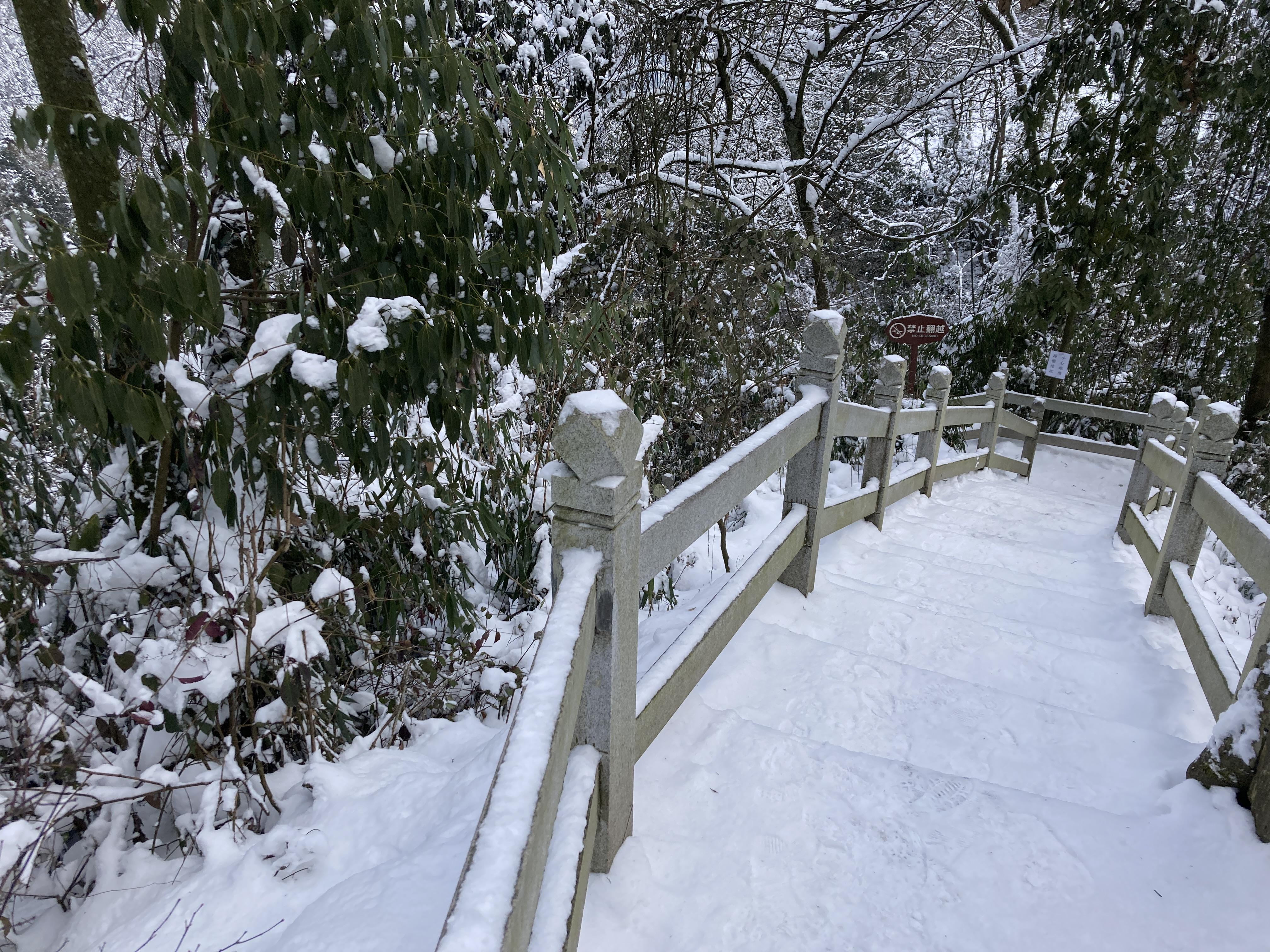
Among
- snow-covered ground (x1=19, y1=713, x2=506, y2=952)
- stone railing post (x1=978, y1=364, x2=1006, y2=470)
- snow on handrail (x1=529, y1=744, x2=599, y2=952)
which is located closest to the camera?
snow on handrail (x1=529, y1=744, x2=599, y2=952)

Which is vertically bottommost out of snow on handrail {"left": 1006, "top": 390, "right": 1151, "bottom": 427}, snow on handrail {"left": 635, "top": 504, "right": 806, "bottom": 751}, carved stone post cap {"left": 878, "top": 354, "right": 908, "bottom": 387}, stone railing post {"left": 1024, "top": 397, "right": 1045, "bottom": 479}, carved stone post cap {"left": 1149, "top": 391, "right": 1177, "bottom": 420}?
stone railing post {"left": 1024, "top": 397, "right": 1045, "bottom": 479}

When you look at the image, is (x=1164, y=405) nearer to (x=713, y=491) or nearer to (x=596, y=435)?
(x=713, y=491)

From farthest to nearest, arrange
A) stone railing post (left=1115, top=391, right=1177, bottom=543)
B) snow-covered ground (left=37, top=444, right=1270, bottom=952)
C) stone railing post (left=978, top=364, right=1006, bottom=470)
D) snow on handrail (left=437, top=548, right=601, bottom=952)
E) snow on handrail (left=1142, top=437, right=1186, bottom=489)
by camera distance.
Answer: stone railing post (left=978, top=364, right=1006, bottom=470)
stone railing post (left=1115, top=391, right=1177, bottom=543)
snow on handrail (left=1142, top=437, right=1186, bottom=489)
snow-covered ground (left=37, top=444, right=1270, bottom=952)
snow on handrail (left=437, top=548, right=601, bottom=952)

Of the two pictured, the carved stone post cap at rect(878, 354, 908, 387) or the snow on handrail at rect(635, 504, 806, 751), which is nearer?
the snow on handrail at rect(635, 504, 806, 751)

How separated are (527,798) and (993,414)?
8.21 m

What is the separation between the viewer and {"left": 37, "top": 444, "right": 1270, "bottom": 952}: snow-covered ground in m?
1.58

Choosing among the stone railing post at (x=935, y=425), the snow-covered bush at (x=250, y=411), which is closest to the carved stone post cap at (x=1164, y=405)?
the stone railing post at (x=935, y=425)

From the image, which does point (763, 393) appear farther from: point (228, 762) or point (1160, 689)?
point (228, 762)

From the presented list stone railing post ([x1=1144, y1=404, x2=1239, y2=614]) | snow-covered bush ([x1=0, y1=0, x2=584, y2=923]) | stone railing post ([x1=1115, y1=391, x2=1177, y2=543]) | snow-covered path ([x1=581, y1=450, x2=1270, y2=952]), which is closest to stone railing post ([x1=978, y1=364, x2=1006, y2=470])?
stone railing post ([x1=1115, y1=391, x2=1177, y2=543])

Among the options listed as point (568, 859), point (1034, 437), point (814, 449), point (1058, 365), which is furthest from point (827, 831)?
point (1058, 365)

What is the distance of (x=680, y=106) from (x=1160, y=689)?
4229 millimetres

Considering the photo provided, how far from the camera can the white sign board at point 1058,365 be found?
30.0 feet

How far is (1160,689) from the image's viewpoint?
291 centimetres

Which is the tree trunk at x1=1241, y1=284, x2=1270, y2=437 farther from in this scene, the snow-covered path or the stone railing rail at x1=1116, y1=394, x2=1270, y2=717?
the snow-covered path
